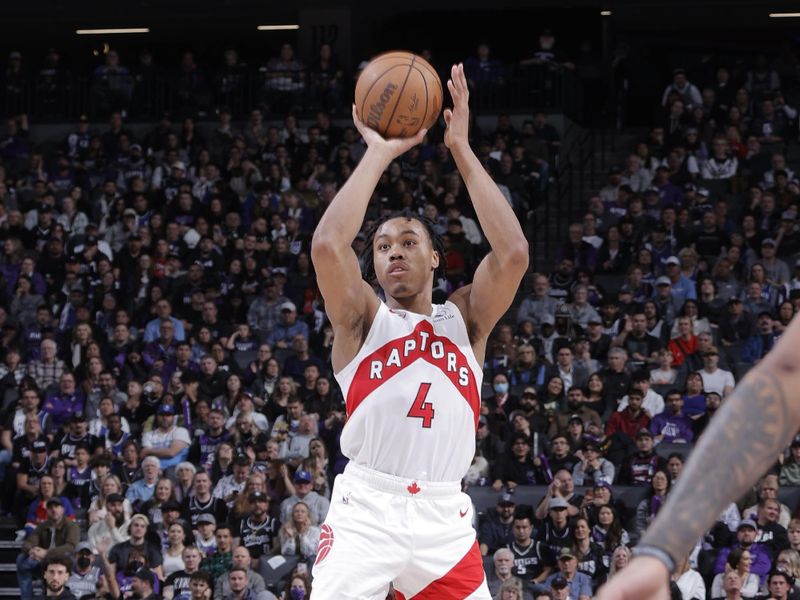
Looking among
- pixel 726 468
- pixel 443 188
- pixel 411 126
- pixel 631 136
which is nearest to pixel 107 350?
pixel 443 188

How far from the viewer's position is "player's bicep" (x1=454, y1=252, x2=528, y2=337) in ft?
16.9

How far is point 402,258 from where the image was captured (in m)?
5.19

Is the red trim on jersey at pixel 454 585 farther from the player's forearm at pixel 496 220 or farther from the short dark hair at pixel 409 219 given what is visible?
the short dark hair at pixel 409 219

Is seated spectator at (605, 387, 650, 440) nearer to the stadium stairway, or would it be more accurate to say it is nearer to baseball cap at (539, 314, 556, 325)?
baseball cap at (539, 314, 556, 325)

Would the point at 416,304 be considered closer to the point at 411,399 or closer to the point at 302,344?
the point at 411,399

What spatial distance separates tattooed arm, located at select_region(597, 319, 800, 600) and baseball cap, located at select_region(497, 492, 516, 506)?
10471mm

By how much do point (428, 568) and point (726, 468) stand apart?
3.10 m

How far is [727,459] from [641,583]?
8.4 inches

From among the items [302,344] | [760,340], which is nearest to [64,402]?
[302,344]

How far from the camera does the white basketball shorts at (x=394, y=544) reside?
15.7 feet

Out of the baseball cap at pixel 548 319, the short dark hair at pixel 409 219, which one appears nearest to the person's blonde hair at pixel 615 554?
the baseball cap at pixel 548 319

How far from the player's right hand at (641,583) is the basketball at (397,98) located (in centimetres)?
352

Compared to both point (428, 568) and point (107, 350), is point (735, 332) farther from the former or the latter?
point (428, 568)

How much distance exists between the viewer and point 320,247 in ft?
15.6
